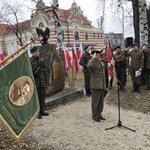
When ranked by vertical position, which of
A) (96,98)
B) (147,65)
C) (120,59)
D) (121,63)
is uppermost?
(120,59)

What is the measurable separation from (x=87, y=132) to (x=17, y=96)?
3.03 m

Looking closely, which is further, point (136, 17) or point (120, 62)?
point (136, 17)

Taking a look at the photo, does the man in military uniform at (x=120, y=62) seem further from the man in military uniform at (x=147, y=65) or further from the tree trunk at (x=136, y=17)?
the tree trunk at (x=136, y=17)

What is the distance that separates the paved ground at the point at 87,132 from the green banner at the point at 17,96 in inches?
64.4

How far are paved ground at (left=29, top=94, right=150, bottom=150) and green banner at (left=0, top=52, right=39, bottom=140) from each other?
163 centimetres

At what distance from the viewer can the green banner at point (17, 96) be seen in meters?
5.16

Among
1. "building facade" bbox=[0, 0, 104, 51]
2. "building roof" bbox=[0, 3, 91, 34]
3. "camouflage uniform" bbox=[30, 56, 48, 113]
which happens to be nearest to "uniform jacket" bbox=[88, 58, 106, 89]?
"camouflage uniform" bbox=[30, 56, 48, 113]

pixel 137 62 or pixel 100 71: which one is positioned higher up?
pixel 100 71

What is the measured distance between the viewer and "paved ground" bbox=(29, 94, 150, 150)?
7160mm

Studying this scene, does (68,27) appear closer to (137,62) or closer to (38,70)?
(137,62)

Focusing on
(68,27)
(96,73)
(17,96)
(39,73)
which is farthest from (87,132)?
(68,27)

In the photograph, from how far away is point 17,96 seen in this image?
215 inches

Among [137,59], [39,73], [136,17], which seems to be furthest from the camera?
[136,17]

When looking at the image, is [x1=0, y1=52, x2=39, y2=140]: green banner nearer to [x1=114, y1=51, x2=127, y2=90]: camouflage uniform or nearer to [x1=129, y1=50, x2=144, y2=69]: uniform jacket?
[x1=129, y1=50, x2=144, y2=69]: uniform jacket
